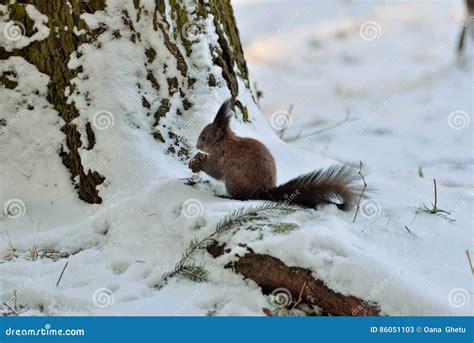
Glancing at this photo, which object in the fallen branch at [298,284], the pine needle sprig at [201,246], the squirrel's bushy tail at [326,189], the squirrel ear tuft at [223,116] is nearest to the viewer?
the fallen branch at [298,284]

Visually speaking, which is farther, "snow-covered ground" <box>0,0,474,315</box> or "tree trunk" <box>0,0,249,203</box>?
"tree trunk" <box>0,0,249,203</box>

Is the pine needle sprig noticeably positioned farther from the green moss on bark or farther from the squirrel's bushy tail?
the green moss on bark

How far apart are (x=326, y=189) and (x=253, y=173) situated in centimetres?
40

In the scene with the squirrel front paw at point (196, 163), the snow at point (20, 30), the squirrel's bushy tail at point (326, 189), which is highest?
the snow at point (20, 30)

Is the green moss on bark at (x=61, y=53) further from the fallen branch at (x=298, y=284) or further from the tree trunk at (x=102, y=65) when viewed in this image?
the fallen branch at (x=298, y=284)

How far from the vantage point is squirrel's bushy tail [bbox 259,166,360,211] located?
2.58 m

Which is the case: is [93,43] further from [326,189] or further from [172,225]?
[326,189]

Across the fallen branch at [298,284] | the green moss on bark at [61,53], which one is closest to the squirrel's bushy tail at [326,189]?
the fallen branch at [298,284]

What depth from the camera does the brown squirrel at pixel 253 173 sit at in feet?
8.49

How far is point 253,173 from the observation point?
2838mm

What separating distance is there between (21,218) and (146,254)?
0.74 m

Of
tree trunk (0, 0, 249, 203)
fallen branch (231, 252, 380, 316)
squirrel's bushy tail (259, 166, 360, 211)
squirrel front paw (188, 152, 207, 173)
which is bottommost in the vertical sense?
fallen branch (231, 252, 380, 316)

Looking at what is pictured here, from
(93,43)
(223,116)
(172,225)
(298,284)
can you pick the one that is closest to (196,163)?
(223,116)

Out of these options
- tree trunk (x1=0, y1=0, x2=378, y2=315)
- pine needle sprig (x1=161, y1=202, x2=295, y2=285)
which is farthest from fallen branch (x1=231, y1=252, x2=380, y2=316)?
tree trunk (x1=0, y1=0, x2=378, y2=315)
